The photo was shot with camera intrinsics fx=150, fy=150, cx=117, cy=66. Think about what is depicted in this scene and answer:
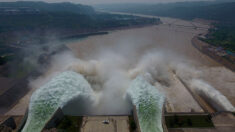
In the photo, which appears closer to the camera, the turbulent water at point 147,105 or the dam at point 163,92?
the dam at point 163,92

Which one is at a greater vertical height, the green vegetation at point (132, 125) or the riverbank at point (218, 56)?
the riverbank at point (218, 56)

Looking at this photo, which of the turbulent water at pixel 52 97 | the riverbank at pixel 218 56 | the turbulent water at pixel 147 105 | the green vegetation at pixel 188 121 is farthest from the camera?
the riverbank at pixel 218 56

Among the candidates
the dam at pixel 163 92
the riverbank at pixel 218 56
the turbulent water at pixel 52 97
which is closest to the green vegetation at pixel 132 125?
the dam at pixel 163 92

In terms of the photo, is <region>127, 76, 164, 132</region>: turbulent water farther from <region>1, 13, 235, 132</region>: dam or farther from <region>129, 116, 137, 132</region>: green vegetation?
<region>129, 116, 137, 132</region>: green vegetation

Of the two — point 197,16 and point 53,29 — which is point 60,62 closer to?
point 53,29

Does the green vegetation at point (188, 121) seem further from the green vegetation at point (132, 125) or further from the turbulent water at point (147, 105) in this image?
the green vegetation at point (132, 125)

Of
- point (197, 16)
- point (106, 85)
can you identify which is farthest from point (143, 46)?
point (197, 16)

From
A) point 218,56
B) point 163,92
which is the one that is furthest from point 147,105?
point 218,56
